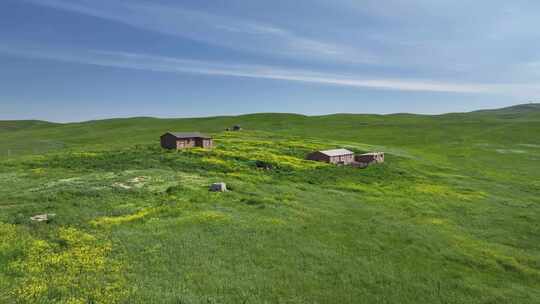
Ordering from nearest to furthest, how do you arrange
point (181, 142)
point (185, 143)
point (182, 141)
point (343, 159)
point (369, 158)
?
point (181, 142)
point (182, 141)
point (185, 143)
point (369, 158)
point (343, 159)

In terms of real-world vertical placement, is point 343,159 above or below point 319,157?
below

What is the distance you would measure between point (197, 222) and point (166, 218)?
2545mm

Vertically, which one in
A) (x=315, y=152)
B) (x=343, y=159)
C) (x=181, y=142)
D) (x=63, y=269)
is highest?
(x=181, y=142)

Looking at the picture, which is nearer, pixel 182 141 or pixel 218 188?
pixel 218 188

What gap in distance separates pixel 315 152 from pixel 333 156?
3.69 meters

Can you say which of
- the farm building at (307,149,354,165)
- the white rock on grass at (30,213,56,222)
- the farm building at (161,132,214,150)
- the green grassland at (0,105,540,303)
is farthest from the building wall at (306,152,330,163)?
the white rock on grass at (30,213,56,222)

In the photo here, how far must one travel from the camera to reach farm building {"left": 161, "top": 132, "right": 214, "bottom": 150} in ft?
211

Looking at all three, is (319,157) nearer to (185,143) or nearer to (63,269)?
(185,143)

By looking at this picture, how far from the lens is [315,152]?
6562 centimetres

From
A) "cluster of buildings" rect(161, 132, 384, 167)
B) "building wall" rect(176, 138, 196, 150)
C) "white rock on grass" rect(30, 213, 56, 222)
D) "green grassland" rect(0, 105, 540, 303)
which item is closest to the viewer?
"green grassland" rect(0, 105, 540, 303)

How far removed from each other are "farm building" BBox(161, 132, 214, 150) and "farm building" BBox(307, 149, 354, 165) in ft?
72.0

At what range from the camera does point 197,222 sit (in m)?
24.1

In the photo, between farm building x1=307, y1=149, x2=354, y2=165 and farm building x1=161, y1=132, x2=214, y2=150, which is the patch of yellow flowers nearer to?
farm building x1=161, y1=132, x2=214, y2=150

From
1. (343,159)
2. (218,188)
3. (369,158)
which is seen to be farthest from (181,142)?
(369,158)
